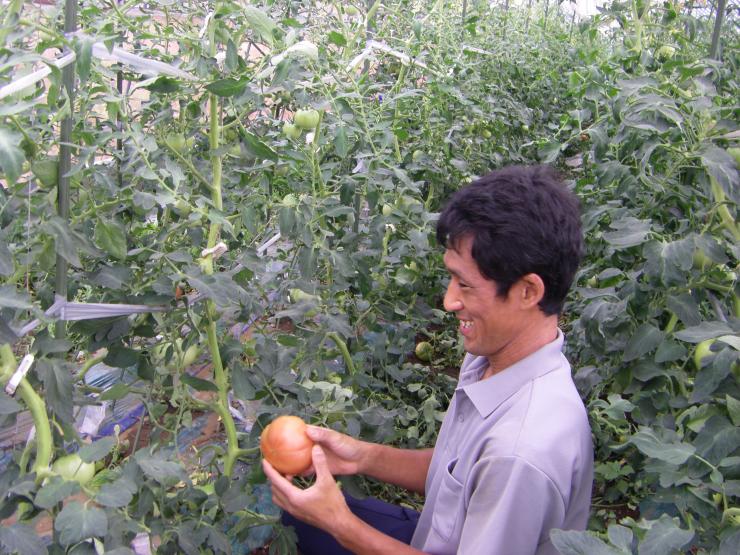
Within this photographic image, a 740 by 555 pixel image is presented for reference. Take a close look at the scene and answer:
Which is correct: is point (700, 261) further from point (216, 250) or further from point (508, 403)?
point (216, 250)

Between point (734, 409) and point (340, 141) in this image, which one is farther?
point (340, 141)

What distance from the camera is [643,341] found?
1612 millimetres

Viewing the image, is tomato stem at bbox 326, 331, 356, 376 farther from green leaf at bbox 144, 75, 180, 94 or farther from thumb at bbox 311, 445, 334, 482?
green leaf at bbox 144, 75, 180, 94

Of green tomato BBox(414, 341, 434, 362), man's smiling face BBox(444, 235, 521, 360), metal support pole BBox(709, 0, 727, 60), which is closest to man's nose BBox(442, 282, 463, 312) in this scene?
man's smiling face BBox(444, 235, 521, 360)

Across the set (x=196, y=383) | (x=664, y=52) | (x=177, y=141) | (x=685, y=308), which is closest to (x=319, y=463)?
(x=196, y=383)

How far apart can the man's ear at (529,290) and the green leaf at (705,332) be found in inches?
9.7

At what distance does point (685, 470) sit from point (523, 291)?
41 centimetres

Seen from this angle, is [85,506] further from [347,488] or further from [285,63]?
[285,63]

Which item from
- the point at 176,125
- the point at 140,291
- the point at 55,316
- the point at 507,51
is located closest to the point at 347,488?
the point at 140,291

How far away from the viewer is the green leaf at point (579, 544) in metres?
0.87

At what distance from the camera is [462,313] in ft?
4.58

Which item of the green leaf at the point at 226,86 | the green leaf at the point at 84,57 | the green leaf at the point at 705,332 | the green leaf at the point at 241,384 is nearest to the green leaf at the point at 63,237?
the green leaf at the point at 84,57

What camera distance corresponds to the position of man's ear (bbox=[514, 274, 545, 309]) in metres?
1.32

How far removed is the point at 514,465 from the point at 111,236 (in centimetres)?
83
